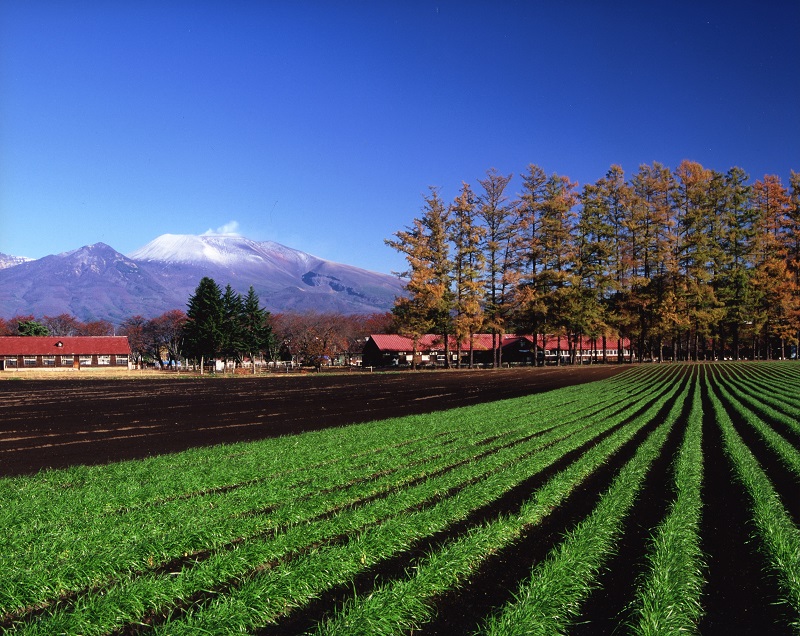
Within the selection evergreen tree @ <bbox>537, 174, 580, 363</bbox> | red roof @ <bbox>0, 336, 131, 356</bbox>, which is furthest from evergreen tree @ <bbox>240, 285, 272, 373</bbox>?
evergreen tree @ <bbox>537, 174, 580, 363</bbox>

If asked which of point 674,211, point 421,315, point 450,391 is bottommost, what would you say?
point 450,391

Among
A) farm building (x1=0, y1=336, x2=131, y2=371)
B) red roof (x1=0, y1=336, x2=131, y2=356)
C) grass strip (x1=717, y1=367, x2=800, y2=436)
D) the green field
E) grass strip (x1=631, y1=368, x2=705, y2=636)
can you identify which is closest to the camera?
grass strip (x1=631, y1=368, x2=705, y2=636)

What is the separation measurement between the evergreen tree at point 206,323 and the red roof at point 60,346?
2227 centimetres

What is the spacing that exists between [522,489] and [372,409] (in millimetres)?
13969

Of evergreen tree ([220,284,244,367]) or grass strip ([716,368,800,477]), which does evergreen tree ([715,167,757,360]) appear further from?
evergreen tree ([220,284,244,367])

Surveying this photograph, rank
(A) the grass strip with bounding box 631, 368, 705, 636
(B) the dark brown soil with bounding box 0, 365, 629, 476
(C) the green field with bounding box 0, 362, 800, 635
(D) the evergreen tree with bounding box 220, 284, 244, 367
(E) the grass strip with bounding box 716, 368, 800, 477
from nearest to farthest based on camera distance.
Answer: (A) the grass strip with bounding box 631, 368, 705, 636 < (C) the green field with bounding box 0, 362, 800, 635 < (E) the grass strip with bounding box 716, 368, 800, 477 < (B) the dark brown soil with bounding box 0, 365, 629, 476 < (D) the evergreen tree with bounding box 220, 284, 244, 367

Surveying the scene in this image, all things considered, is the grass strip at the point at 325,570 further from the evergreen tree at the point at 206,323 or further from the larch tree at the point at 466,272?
the evergreen tree at the point at 206,323

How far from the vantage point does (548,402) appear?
77.4 ft

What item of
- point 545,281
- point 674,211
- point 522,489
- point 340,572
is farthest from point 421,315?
point 340,572

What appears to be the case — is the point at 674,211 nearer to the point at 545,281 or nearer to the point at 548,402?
the point at 545,281

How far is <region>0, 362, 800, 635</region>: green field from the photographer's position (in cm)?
472

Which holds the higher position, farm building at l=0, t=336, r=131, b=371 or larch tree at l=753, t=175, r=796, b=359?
larch tree at l=753, t=175, r=796, b=359

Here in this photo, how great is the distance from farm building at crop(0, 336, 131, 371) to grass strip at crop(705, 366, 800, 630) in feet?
307

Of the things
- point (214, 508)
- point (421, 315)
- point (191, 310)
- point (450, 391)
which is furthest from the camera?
point (191, 310)
